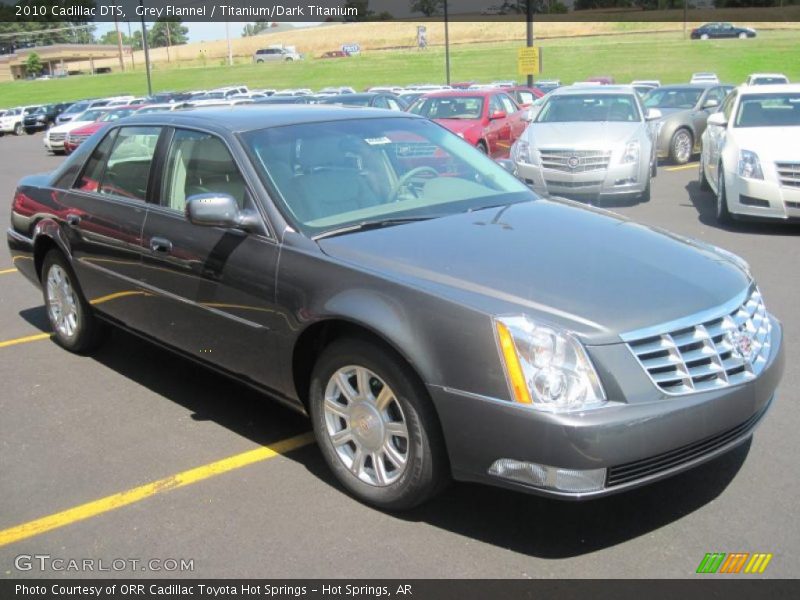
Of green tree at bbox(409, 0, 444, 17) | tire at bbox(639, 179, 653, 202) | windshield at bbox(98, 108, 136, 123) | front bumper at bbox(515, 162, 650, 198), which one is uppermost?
green tree at bbox(409, 0, 444, 17)

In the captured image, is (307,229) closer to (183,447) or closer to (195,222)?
(195,222)

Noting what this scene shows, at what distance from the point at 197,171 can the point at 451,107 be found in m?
12.3

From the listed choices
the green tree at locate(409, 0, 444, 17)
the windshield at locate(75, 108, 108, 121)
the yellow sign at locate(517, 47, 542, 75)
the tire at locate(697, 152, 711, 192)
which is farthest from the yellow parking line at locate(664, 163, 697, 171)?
the green tree at locate(409, 0, 444, 17)

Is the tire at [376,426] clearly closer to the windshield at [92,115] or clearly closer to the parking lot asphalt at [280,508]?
the parking lot asphalt at [280,508]

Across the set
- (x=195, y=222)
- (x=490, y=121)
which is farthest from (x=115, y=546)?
(x=490, y=121)

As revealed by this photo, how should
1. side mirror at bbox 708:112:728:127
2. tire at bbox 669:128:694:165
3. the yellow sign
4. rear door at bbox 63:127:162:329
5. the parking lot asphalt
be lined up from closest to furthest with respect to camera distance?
the parking lot asphalt
rear door at bbox 63:127:162:329
side mirror at bbox 708:112:728:127
tire at bbox 669:128:694:165
the yellow sign

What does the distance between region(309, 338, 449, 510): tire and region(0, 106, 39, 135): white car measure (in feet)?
137

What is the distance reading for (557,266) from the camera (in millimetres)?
3527

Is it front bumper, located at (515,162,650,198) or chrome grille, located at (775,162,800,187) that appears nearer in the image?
chrome grille, located at (775,162,800,187)

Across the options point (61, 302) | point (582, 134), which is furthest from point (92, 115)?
point (61, 302)

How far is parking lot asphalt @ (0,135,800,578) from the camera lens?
10.7 feet

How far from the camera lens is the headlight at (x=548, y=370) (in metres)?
3.03

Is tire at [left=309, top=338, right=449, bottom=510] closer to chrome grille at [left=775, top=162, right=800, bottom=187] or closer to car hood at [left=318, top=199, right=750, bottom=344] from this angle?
car hood at [left=318, top=199, right=750, bottom=344]

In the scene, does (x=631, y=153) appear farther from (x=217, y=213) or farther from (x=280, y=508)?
(x=280, y=508)
